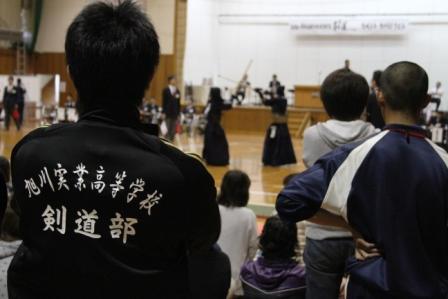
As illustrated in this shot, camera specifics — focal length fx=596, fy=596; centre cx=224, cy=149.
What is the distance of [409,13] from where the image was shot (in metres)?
18.0

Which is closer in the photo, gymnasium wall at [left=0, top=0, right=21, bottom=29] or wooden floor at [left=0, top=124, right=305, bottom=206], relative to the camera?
wooden floor at [left=0, top=124, right=305, bottom=206]

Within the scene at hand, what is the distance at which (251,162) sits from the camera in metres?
10.5

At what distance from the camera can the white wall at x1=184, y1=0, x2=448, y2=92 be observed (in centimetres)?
1789

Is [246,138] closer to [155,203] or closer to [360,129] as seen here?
[360,129]

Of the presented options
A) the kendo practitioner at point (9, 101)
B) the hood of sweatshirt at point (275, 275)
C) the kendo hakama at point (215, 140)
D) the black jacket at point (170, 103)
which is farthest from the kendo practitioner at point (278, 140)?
the kendo practitioner at point (9, 101)

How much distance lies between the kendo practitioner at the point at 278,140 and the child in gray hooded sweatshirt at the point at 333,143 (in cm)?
724

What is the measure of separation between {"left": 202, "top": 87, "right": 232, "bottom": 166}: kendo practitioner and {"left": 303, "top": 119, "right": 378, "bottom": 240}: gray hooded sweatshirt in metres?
7.20

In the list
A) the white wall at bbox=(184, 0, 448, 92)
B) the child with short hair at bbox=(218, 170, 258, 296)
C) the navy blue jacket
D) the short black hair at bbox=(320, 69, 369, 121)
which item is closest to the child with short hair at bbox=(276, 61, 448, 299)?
the navy blue jacket

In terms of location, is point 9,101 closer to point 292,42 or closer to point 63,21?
point 63,21

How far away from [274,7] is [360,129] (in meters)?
18.2

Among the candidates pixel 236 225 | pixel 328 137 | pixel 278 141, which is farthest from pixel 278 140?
pixel 328 137

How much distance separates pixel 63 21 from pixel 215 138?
13.6 meters

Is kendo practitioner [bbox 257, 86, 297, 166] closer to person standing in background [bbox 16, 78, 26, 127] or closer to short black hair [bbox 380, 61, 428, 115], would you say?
short black hair [bbox 380, 61, 428, 115]

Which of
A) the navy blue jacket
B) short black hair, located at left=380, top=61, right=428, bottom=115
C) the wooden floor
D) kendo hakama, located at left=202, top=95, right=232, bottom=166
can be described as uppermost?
short black hair, located at left=380, top=61, right=428, bottom=115
